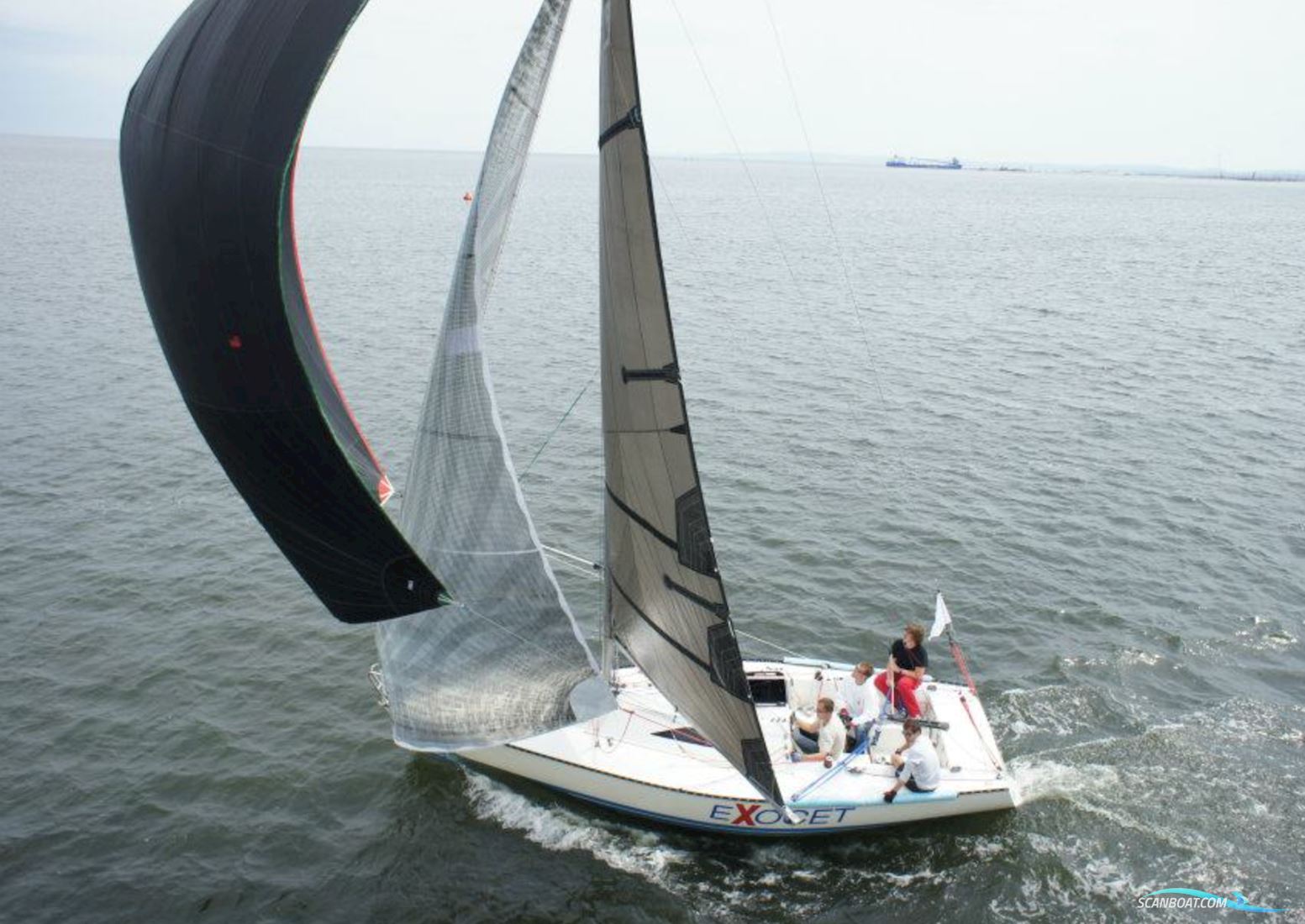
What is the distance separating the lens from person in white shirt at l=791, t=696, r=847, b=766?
14.2 metres

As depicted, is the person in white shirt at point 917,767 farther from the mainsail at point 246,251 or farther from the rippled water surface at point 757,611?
the mainsail at point 246,251

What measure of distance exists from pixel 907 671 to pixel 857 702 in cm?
96

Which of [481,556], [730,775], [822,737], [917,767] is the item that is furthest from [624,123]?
[917,767]

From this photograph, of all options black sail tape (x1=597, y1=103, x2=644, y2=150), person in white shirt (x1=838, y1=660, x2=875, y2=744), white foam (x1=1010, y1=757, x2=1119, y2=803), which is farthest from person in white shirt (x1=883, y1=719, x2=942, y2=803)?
black sail tape (x1=597, y1=103, x2=644, y2=150)

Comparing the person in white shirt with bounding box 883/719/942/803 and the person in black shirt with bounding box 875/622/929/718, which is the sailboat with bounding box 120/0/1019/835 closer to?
the person in white shirt with bounding box 883/719/942/803

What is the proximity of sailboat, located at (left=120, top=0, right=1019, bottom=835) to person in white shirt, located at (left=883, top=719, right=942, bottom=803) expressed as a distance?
170 millimetres

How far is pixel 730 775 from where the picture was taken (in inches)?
547

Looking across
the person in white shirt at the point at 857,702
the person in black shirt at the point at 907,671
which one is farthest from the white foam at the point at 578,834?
the person in black shirt at the point at 907,671

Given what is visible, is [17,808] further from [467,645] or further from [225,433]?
[225,433]

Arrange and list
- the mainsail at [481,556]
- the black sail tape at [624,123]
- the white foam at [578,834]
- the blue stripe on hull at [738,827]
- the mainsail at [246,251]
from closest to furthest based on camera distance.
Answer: the mainsail at [246,251], the black sail tape at [624,123], the mainsail at [481,556], the white foam at [578,834], the blue stripe on hull at [738,827]

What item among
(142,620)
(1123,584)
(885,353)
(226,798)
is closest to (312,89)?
(226,798)

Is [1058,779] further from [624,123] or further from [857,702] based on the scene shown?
[624,123]

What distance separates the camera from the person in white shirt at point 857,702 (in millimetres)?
14547

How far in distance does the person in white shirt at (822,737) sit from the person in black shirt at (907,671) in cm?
111
